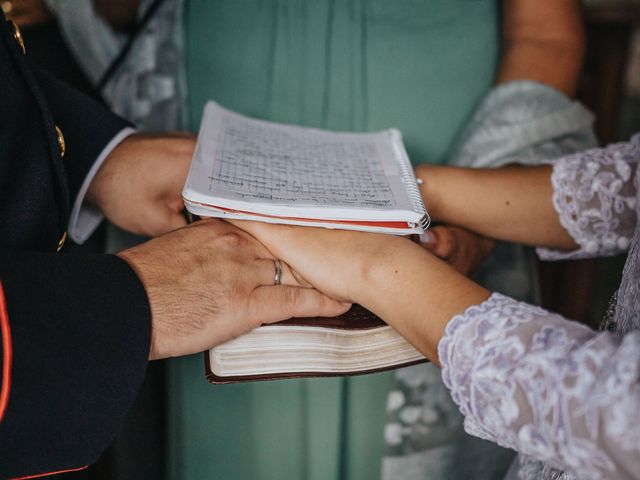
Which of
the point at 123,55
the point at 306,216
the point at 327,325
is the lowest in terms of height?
the point at 327,325

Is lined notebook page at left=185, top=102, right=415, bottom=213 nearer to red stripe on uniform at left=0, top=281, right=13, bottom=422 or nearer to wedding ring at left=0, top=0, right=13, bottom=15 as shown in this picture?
red stripe on uniform at left=0, top=281, right=13, bottom=422

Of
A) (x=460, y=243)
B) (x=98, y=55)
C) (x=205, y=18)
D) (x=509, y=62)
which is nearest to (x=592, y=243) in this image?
(x=460, y=243)

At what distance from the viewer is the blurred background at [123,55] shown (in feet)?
3.20

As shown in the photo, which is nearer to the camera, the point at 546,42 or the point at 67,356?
the point at 67,356

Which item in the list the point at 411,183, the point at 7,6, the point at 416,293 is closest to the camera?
the point at 416,293

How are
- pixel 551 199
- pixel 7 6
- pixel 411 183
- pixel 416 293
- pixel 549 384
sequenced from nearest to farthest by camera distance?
pixel 549 384
pixel 416 293
pixel 411 183
pixel 551 199
pixel 7 6

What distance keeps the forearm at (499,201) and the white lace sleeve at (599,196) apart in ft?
0.06

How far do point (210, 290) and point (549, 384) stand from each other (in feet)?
1.02

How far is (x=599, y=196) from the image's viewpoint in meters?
0.76

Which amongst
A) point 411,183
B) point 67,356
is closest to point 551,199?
point 411,183

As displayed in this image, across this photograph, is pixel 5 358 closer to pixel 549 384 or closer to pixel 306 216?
pixel 306 216

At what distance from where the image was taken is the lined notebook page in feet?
2.02

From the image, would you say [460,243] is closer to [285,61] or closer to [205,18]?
[285,61]

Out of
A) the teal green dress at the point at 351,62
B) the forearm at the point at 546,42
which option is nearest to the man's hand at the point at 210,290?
the teal green dress at the point at 351,62
